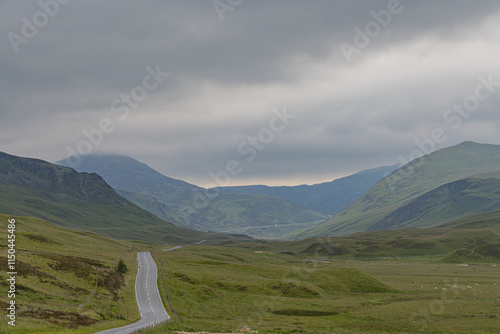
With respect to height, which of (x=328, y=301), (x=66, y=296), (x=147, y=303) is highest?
(x=66, y=296)

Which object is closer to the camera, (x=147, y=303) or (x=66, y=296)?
(x=66, y=296)

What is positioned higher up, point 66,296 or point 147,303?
point 66,296

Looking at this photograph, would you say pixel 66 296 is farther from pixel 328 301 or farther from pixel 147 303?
pixel 328 301

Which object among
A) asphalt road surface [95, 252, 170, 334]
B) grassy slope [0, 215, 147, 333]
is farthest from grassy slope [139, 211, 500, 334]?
grassy slope [0, 215, 147, 333]

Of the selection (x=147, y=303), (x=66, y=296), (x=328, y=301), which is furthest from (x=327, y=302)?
(x=66, y=296)

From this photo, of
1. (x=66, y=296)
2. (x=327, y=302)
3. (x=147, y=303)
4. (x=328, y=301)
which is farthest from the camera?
(x=328, y=301)

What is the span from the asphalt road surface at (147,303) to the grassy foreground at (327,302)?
2224 mm

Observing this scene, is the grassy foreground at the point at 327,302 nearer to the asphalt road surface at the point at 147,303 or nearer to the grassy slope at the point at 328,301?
the grassy slope at the point at 328,301

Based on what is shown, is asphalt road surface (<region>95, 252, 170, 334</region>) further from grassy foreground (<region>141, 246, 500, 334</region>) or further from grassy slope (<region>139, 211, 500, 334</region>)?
grassy slope (<region>139, 211, 500, 334</region>)

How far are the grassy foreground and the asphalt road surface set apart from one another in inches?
87.6

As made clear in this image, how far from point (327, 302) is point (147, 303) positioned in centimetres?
3692

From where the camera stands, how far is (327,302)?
82.6 meters

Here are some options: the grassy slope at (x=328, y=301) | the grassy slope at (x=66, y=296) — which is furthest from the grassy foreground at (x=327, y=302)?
the grassy slope at (x=66, y=296)

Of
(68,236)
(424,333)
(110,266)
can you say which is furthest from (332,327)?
(68,236)
